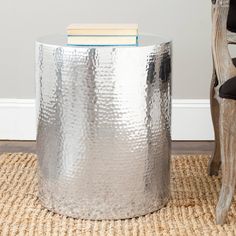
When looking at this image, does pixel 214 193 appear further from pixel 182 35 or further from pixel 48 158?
pixel 182 35

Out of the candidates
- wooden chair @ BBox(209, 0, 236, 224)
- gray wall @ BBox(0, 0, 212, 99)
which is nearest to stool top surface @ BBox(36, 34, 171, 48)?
wooden chair @ BBox(209, 0, 236, 224)

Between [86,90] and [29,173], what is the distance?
612 mm

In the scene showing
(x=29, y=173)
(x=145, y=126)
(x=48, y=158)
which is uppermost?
(x=145, y=126)

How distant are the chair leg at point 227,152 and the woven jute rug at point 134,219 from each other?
0.18 ft

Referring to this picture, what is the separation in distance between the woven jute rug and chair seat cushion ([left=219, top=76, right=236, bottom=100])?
14.8 inches

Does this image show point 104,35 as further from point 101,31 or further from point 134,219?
point 134,219

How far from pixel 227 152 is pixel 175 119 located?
98 centimetres

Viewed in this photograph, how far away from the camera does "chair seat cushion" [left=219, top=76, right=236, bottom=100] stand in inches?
63.7

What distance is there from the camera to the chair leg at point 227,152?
1.67m

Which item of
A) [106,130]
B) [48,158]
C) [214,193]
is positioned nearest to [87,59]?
[106,130]

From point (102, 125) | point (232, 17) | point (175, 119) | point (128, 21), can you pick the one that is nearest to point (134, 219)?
point (102, 125)

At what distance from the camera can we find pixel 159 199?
1.87 meters

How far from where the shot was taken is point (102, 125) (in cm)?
172

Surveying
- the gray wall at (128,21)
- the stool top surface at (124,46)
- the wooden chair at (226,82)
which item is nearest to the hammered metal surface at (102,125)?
the stool top surface at (124,46)
